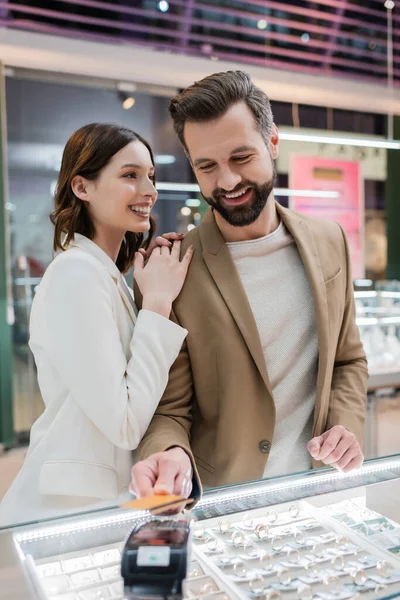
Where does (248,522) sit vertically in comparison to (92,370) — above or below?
below

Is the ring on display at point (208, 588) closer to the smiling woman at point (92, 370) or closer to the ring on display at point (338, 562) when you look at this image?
the ring on display at point (338, 562)

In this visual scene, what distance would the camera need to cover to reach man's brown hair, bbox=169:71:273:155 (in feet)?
4.74

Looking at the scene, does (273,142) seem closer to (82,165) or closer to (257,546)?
(82,165)

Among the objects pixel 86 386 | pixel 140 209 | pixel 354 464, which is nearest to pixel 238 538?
pixel 354 464

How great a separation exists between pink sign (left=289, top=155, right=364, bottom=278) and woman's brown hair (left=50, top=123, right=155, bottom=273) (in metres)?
4.43

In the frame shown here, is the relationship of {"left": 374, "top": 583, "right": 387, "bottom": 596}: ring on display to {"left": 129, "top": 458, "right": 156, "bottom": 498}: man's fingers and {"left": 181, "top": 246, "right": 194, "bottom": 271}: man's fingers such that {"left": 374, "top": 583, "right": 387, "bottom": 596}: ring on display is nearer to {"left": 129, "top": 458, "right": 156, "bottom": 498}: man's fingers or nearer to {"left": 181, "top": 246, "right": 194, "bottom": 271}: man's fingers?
{"left": 129, "top": 458, "right": 156, "bottom": 498}: man's fingers

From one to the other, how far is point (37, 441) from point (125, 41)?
167 inches

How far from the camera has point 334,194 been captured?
20.2 feet

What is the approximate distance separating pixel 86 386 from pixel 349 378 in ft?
2.42

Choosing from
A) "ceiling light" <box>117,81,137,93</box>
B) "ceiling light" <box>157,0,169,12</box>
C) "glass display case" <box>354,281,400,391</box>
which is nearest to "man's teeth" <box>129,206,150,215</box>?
"glass display case" <box>354,281,400,391</box>

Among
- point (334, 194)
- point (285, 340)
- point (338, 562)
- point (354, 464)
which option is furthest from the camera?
point (334, 194)

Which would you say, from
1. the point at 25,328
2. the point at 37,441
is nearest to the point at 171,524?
the point at 37,441

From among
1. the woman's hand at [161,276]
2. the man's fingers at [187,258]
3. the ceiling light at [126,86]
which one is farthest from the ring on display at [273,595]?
the ceiling light at [126,86]

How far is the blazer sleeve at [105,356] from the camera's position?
1.34 meters
